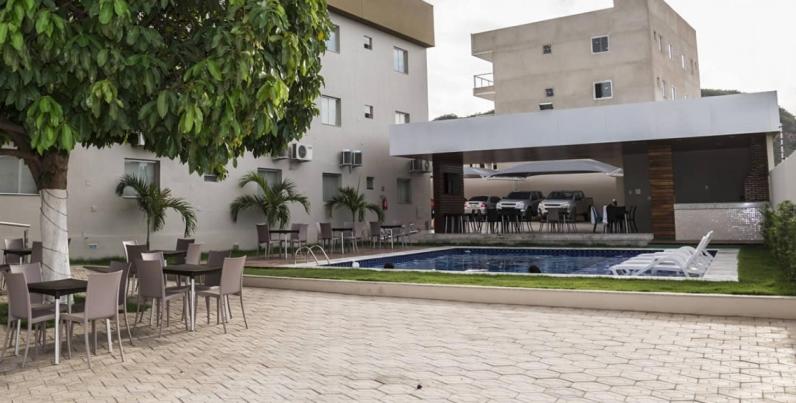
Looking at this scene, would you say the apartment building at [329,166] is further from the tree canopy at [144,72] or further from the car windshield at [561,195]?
the tree canopy at [144,72]

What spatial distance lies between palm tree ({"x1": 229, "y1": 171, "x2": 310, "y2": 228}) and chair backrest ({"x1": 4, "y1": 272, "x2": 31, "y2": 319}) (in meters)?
12.3

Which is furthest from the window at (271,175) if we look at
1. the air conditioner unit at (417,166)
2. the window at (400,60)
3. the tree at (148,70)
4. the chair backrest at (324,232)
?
the tree at (148,70)

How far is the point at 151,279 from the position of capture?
22.3 ft

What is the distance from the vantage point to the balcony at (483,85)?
3497 centimetres

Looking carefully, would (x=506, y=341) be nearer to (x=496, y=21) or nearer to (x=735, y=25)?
(x=735, y=25)

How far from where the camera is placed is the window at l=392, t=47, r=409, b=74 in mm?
24734

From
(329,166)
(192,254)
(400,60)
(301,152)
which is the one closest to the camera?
(192,254)

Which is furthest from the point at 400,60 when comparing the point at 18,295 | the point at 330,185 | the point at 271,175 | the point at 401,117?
the point at 18,295

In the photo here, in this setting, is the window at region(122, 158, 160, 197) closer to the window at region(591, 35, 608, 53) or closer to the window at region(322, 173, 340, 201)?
the window at region(322, 173, 340, 201)

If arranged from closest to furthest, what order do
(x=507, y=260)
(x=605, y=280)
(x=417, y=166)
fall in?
1. (x=605, y=280)
2. (x=507, y=260)
3. (x=417, y=166)

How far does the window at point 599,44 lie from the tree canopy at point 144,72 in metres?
27.9

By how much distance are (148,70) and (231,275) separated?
2747 millimetres

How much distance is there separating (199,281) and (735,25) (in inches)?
577

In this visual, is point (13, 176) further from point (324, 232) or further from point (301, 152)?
point (301, 152)
